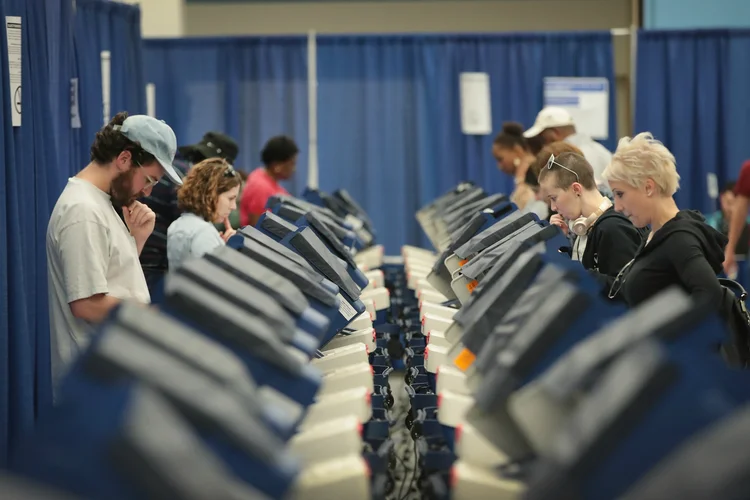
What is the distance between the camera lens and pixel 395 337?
495 centimetres

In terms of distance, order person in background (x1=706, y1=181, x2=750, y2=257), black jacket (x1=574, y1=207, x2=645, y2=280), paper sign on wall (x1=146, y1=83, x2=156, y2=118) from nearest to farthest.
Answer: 1. black jacket (x1=574, y1=207, x2=645, y2=280)
2. person in background (x1=706, y1=181, x2=750, y2=257)
3. paper sign on wall (x1=146, y1=83, x2=156, y2=118)

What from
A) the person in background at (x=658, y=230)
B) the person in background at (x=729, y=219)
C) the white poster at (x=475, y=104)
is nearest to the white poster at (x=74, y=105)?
the person in background at (x=658, y=230)

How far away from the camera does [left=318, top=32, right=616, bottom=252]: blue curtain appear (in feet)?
26.7

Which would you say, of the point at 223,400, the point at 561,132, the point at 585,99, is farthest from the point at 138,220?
the point at 585,99

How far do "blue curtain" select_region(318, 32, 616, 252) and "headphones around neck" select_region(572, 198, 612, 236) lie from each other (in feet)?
15.0

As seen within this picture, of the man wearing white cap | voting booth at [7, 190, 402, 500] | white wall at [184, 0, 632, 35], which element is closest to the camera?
voting booth at [7, 190, 402, 500]

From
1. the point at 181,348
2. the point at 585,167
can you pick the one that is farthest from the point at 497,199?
the point at 181,348

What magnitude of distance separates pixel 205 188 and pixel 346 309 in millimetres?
1013

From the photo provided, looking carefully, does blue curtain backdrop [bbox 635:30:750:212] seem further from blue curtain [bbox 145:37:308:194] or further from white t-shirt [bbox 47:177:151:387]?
white t-shirt [bbox 47:177:151:387]

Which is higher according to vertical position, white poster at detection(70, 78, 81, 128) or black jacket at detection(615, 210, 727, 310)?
white poster at detection(70, 78, 81, 128)

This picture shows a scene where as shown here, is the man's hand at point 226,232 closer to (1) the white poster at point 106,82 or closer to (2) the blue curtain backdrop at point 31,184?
(2) the blue curtain backdrop at point 31,184

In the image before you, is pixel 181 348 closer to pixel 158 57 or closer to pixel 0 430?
pixel 0 430

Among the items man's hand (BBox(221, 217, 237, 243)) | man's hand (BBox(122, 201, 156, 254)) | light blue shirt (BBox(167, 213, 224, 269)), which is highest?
man's hand (BBox(122, 201, 156, 254))

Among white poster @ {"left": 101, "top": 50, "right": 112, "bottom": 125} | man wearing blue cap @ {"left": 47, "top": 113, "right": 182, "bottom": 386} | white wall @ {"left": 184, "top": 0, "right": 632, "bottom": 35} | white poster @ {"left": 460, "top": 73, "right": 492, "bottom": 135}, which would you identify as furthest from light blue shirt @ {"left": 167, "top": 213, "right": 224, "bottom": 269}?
white wall @ {"left": 184, "top": 0, "right": 632, "bottom": 35}
